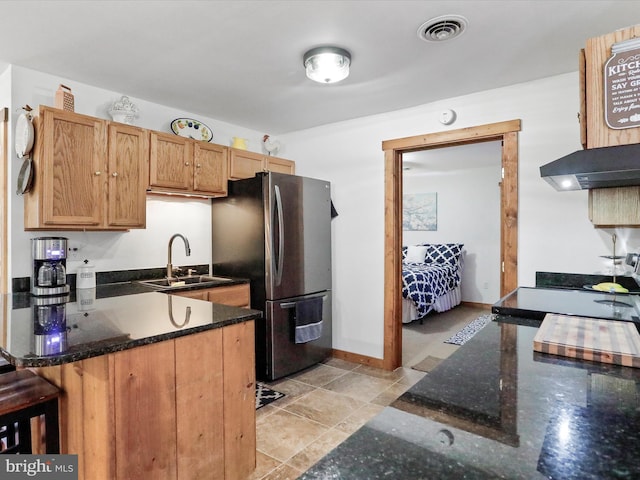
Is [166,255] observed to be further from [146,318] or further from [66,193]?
[146,318]

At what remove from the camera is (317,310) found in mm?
3473

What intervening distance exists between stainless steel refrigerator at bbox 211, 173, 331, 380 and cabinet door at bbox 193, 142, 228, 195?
0.43 ft

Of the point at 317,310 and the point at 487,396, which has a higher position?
the point at 487,396

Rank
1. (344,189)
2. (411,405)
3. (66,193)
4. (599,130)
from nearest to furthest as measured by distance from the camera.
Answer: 1. (411,405)
2. (599,130)
3. (66,193)
4. (344,189)

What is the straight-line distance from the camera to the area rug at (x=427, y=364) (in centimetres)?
348

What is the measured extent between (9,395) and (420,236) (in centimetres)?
653

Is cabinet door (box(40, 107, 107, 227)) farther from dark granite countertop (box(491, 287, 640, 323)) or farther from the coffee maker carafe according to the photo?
dark granite countertop (box(491, 287, 640, 323))

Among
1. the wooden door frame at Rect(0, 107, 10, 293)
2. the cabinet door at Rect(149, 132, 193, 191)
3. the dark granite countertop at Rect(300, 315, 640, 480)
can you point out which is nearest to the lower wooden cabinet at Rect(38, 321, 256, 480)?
the dark granite countertop at Rect(300, 315, 640, 480)

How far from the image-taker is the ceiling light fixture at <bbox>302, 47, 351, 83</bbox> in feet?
7.37

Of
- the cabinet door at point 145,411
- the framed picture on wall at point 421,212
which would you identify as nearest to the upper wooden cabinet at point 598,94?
the cabinet door at point 145,411

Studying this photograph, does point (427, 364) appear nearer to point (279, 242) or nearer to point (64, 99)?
point (279, 242)

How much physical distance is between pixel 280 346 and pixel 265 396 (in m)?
0.43

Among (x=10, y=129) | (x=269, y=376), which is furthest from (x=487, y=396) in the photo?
(x=10, y=129)

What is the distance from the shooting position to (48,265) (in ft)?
7.73
